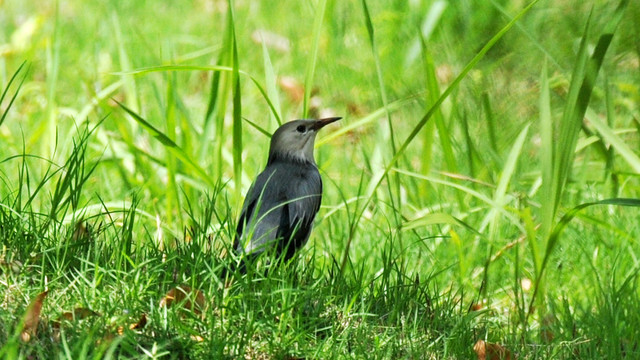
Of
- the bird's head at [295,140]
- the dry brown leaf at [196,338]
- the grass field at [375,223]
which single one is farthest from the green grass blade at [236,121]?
the dry brown leaf at [196,338]

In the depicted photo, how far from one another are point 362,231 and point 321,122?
565 millimetres

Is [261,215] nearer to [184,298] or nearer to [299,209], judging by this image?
[299,209]

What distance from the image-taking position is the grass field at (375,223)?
285 centimetres

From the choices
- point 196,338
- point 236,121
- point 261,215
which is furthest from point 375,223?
point 196,338

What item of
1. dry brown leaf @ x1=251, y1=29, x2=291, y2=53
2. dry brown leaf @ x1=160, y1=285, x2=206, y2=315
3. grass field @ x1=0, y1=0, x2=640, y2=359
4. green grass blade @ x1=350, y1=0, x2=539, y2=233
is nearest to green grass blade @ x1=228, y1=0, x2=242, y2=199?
grass field @ x1=0, y1=0, x2=640, y2=359

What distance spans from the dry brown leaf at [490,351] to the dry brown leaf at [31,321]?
1.35 m

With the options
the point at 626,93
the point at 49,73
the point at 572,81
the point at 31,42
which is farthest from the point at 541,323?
the point at 31,42

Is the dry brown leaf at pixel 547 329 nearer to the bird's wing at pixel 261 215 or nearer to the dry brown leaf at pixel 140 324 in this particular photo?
the bird's wing at pixel 261 215

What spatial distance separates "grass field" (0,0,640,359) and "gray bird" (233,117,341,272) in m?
0.10

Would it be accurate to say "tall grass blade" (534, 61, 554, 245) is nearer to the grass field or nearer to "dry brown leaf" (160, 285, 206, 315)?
the grass field

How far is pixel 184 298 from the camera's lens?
2891 mm

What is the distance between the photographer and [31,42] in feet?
21.9

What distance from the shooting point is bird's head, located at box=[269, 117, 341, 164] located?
418 centimetres

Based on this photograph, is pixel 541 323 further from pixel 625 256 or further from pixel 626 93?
pixel 626 93
